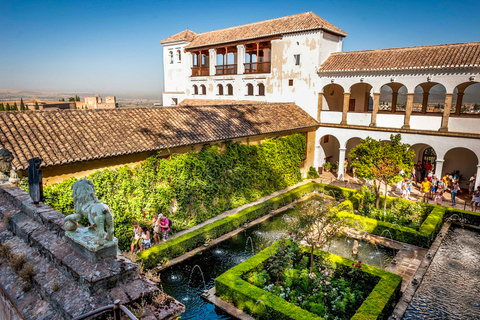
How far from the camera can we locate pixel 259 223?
1497 cm

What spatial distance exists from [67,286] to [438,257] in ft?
42.4

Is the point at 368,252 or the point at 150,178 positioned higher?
the point at 150,178

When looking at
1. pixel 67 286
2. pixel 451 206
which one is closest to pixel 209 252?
pixel 67 286

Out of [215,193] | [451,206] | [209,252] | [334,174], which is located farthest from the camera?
[334,174]

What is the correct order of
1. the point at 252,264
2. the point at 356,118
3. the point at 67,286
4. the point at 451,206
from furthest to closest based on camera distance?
the point at 356,118 < the point at 451,206 < the point at 252,264 < the point at 67,286

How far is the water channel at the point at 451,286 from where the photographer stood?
28.8 ft

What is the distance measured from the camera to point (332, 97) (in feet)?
82.3

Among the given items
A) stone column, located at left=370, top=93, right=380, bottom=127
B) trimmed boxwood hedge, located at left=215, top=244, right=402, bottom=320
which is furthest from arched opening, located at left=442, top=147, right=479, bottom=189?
trimmed boxwood hedge, located at left=215, top=244, right=402, bottom=320

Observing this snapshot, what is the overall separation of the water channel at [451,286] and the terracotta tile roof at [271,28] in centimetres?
1621

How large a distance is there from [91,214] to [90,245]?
0.43m

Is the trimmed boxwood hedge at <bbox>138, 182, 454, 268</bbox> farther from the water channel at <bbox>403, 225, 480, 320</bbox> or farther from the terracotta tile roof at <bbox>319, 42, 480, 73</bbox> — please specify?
the terracotta tile roof at <bbox>319, 42, 480, 73</bbox>

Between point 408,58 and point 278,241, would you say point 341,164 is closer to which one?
point 408,58

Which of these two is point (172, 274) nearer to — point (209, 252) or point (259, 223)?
point (209, 252)

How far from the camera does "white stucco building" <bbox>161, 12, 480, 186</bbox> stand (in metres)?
17.8
